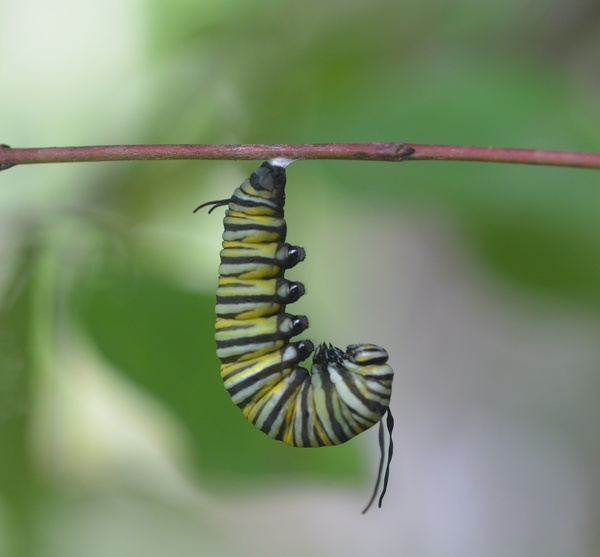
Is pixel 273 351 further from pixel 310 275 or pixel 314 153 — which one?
pixel 310 275

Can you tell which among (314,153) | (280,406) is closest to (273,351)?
(280,406)

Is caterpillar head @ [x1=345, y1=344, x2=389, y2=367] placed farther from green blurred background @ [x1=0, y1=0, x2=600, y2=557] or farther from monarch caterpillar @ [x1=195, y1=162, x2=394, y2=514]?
green blurred background @ [x1=0, y1=0, x2=600, y2=557]

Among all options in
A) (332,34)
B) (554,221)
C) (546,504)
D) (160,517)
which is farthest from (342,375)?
(546,504)

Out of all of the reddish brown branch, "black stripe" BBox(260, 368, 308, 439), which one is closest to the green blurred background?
"black stripe" BBox(260, 368, 308, 439)

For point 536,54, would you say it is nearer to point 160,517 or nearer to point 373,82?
point 373,82

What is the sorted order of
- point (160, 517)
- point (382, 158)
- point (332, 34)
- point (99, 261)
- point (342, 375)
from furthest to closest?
point (160, 517)
point (332, 34)
point (99, 261)
point (342, 375)
point (382, 158)

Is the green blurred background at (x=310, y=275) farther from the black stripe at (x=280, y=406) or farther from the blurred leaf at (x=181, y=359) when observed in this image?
the black stripe at (x=280, y=406)
